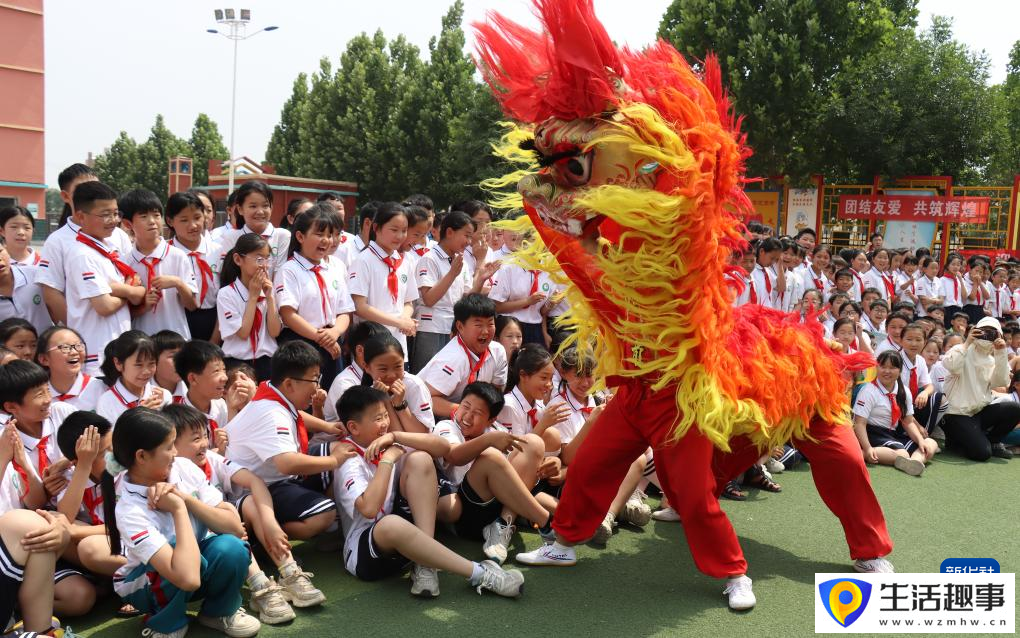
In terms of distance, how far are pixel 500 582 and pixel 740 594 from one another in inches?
37.1

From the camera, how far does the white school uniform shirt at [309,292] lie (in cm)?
420

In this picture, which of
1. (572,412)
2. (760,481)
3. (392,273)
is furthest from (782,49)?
(572,412)

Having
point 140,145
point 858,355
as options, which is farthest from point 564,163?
point 140,145

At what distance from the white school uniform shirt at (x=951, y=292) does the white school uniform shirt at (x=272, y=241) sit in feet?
24.4

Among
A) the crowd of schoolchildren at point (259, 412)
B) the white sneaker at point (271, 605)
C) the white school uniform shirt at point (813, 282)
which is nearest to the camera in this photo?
the crowd of schoolchildren at point (259, 412)

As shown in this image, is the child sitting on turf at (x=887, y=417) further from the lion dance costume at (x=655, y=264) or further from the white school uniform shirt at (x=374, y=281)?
the white school uniform shirt at (x=374, y=281)

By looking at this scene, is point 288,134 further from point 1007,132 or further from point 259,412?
point 259,412

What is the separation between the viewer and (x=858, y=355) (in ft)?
12.2

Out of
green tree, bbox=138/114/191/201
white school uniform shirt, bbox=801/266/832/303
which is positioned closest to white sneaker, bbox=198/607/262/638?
white school uniform shirt, bbox=801/266/832/303

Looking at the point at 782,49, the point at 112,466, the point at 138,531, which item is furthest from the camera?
the point at 782,49

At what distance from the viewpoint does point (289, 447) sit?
328 centimetres

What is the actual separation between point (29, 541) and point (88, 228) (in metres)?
1.77

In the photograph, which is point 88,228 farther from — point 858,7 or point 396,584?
point 858,7

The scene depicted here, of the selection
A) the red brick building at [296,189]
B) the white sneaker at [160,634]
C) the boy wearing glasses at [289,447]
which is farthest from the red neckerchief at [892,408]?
the red brick building at [296,189]
